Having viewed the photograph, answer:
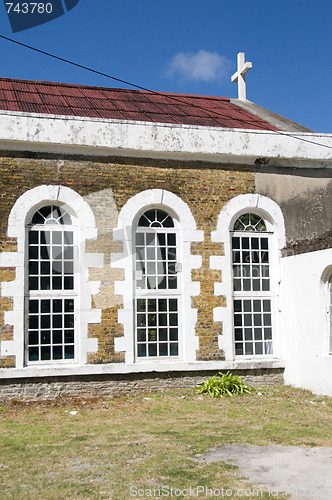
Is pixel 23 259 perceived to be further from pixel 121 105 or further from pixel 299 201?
pixel 299 201

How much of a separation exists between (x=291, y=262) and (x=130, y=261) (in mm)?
3278

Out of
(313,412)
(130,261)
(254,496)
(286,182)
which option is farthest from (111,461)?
(286,182)

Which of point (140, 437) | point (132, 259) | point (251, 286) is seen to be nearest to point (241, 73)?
point (251, 286)

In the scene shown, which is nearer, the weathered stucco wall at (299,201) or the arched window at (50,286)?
the arched window at (50,286)

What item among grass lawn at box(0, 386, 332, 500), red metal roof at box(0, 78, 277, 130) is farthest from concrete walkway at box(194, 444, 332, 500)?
red metal roof at box(0, 78, 277, 130)

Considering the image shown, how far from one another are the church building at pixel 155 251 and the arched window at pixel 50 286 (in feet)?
0.07

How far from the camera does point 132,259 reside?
1070 centimetres

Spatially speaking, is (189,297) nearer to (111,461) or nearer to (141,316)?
(141,316)

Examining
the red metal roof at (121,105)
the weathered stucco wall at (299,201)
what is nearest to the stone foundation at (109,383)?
the weathered stucco wall at (299,201)

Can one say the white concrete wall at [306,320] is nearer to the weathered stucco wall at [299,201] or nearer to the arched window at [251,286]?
the arched window at [251,286]

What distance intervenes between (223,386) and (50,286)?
377 cm

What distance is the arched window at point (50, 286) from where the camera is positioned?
10.1 m

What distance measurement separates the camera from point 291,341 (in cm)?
1112

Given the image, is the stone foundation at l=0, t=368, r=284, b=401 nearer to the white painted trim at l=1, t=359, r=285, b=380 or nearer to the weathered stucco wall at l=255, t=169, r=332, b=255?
the white painted trim at l=1, t=359, r=285, b=380
